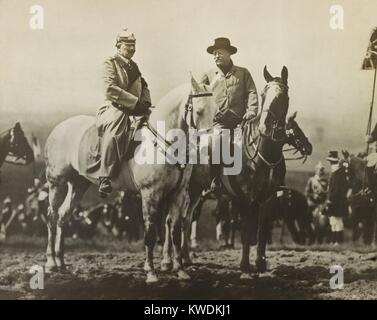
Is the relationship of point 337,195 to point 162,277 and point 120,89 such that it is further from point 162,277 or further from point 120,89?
point 120,89

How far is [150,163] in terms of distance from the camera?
20.3ft

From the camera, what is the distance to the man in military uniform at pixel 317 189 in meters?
6.40

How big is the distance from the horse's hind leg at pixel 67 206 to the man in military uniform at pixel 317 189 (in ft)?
7.27

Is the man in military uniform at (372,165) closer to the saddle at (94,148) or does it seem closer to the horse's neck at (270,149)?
the horse's neck at (270,149)

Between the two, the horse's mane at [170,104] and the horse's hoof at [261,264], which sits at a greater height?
the horse's mane at [170,104]

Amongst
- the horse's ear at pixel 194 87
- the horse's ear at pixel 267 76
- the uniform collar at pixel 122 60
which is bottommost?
the horse's ear at pixel 194 87

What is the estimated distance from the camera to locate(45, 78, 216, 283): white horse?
20.1ft

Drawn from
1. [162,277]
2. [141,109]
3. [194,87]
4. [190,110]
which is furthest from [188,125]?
[162,277]

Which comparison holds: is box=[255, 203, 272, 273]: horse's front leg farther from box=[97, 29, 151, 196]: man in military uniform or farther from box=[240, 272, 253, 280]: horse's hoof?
box=[97, 29, 151, 196]: man in military uniform

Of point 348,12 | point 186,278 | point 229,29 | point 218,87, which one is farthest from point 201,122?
point 348,12

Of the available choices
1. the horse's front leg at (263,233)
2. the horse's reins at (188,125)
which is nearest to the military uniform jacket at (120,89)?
the horse's reins at (188,125)

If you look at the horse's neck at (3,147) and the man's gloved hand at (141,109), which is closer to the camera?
the man's gloved hand at (141,109)

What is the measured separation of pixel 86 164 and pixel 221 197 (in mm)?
1371
